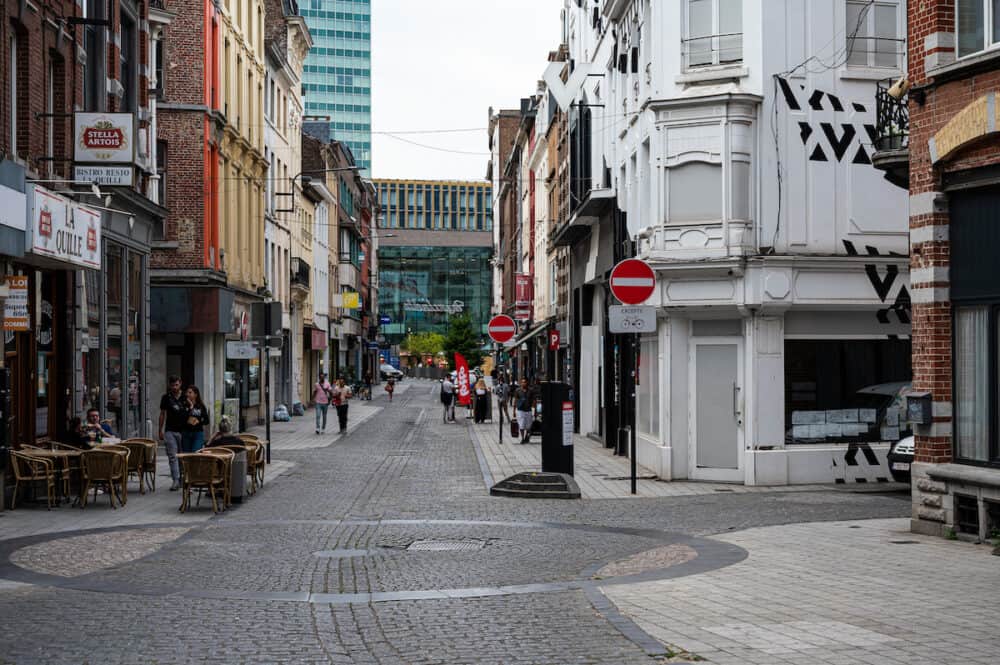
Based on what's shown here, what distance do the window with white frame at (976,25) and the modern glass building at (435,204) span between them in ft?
528

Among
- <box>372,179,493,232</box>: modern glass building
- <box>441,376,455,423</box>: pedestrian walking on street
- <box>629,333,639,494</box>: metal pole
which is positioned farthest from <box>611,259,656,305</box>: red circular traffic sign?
<box>372,179,493,232</box>: modern glass building

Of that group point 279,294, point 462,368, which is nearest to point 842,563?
point 462,368

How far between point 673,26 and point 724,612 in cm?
1447

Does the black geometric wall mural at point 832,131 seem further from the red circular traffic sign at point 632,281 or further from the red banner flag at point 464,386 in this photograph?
the red banner flag at point 464,386

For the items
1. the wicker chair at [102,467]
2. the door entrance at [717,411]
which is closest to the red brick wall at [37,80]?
the wicker chair at [102,467]

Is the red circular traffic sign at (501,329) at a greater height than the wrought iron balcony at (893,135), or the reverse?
the wrought iron balcony at (893,135)

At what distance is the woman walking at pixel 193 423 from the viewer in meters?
20.6

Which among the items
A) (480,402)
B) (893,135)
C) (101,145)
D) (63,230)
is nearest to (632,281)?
(893,135)

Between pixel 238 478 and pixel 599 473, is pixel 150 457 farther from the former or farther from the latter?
pixel 599 473

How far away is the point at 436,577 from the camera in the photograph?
11211 mm

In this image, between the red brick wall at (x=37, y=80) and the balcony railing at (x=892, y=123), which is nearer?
the balcony railing at (x=892, y=123)

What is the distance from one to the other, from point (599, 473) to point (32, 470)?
999 cm

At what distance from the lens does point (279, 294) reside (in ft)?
169

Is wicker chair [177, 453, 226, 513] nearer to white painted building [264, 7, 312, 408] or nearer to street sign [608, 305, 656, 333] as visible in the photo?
street sign [608, 305, 656, 333]
